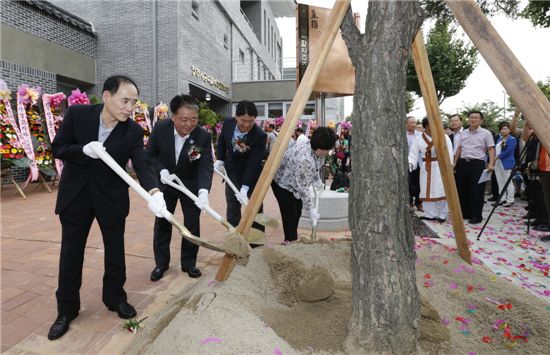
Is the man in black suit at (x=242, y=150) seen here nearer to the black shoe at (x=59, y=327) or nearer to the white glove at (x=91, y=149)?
the white glove at (x=91, y=149)

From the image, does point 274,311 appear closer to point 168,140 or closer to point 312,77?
point 312,77

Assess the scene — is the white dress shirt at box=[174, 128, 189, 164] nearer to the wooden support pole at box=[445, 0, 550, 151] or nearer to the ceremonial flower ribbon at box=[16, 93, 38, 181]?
the wooden support pole at box=[445, 0, 550, 151]

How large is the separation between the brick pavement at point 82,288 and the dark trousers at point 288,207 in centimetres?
78

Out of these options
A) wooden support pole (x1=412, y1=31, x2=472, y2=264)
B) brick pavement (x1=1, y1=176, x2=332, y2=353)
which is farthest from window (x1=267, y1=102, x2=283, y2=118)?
wooden support pole (x1=412, y1=31, x2=472, y2=264)

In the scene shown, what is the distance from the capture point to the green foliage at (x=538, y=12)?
8312 mm

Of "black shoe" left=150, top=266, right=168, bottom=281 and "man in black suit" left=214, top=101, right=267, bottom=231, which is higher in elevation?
"man in black suit" left=214, top=101, right=267, bottom=231

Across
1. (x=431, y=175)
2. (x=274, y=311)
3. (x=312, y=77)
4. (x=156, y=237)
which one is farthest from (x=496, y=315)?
(x=431, y=175)

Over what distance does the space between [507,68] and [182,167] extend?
2502 millimetres

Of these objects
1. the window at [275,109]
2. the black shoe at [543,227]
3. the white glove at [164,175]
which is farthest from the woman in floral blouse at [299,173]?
the window at [275,109]

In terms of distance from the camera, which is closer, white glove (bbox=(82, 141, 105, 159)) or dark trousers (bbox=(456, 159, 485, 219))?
white glove (bbox=(82, 141, 105, 159))

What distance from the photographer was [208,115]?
13188 mm

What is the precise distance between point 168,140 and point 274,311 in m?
1.78

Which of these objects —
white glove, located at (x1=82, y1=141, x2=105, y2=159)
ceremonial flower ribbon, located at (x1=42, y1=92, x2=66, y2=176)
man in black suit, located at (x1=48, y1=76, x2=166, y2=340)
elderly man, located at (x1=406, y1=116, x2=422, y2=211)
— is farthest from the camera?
ceremonial flower ribbon, located at (x1=42, y1=92, x2=66, y2=176)

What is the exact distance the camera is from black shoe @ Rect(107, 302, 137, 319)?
236 centimetres
